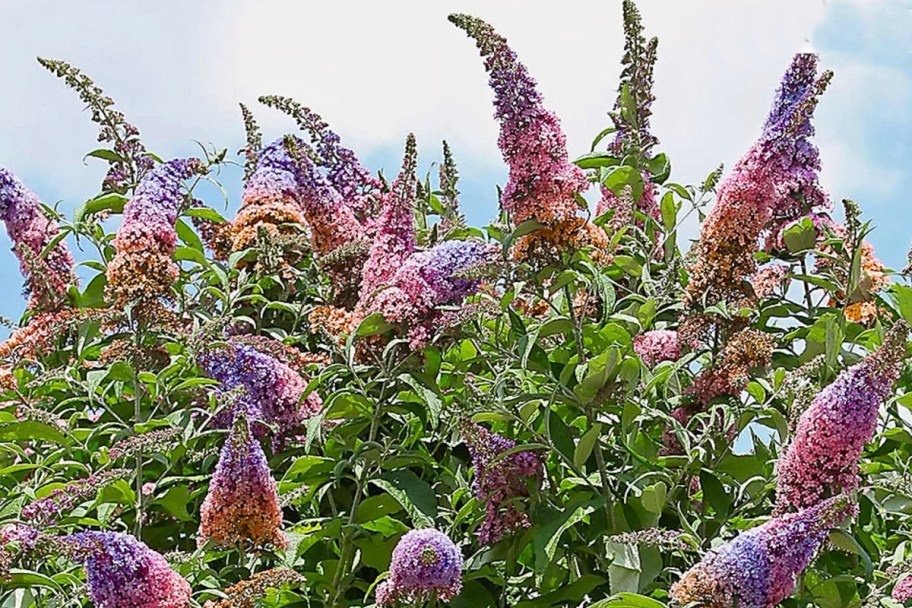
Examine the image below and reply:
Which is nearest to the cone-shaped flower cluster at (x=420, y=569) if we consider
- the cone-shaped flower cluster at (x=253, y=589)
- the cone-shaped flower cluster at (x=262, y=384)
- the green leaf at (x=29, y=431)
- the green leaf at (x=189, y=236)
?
the cone-shaped flower cluster at (x=253, y=589)

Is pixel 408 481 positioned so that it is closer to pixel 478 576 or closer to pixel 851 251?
pixel 478 576

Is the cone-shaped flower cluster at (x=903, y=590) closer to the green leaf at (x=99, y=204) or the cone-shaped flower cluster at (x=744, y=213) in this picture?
the cone-shaped flower cluster at (x=744, y=213)

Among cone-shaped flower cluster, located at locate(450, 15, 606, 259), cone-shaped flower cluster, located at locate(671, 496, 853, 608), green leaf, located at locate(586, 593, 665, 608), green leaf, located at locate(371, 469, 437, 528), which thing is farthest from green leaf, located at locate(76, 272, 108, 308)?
cone-shaped flower cluster, located at locate(671, 496, 853, 608)

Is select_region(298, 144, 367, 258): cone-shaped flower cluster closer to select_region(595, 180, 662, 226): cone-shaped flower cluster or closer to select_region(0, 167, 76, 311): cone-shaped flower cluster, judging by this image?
select_region(595, 180, 662, 226): cone-shaped flower cluster

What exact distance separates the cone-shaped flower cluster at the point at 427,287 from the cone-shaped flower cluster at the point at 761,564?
1232 millimetres

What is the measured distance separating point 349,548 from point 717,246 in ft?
4.31

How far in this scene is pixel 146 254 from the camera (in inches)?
159

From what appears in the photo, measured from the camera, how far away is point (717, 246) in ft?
12.1

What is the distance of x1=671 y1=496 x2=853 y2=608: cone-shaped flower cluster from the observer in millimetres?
2553

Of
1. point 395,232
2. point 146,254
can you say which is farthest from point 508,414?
point 146,254

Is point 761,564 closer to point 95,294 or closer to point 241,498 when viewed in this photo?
point 241,498

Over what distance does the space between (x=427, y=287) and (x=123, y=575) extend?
4.09 ft

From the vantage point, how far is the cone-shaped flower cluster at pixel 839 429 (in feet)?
8.76

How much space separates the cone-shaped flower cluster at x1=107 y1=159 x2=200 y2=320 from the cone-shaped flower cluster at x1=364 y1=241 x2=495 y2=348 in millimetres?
722
